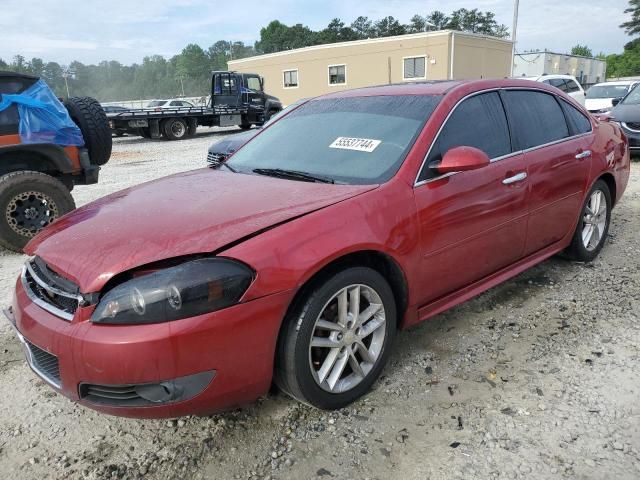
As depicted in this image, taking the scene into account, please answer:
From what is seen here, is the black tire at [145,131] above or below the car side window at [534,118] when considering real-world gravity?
below

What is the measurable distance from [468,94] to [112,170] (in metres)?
10.2

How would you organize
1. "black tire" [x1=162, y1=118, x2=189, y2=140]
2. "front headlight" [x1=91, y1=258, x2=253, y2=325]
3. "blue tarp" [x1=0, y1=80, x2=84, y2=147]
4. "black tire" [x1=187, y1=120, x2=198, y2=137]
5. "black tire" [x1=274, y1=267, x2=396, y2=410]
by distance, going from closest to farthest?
1. "front headlight" [x1=91, y1=258, x2=253, y2=325]
2. "black tire" [x1=274, y1=267, x2=396, y2=410]
3. "blue tarp" [x1=0, y1=80, x2=84, y2=147]
4. "black tire" [x1=162, y1=118, x2=189, y2=140]
5. "black tire" [x1=187, y1=120, x2=198, y2=137]

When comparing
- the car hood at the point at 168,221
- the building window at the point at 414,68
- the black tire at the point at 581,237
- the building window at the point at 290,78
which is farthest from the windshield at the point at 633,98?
the building window at the point at 290,78

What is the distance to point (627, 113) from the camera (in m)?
9.68

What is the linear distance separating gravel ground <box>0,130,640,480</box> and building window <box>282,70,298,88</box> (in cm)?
3890

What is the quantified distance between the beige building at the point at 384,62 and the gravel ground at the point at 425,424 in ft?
97.2

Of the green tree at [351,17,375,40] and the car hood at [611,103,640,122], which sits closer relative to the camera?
the car hood at [611,103,640,122]

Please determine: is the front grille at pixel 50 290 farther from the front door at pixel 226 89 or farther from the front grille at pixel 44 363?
the front door at pixel 226 89

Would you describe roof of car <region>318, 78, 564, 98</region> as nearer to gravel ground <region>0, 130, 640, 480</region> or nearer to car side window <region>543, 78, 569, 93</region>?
gravel ground <region>0, 130, 640, 480</region>

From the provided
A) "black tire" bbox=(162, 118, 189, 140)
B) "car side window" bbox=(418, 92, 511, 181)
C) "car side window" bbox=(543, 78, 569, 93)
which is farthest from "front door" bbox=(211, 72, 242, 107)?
"car side window" bbox=(418, 92, 511, 181)

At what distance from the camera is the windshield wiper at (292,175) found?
292 centimetres

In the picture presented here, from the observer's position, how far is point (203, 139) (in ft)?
64.1

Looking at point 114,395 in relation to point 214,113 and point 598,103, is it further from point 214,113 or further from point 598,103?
point 214,113

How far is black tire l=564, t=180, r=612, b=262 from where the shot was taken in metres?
4.30
